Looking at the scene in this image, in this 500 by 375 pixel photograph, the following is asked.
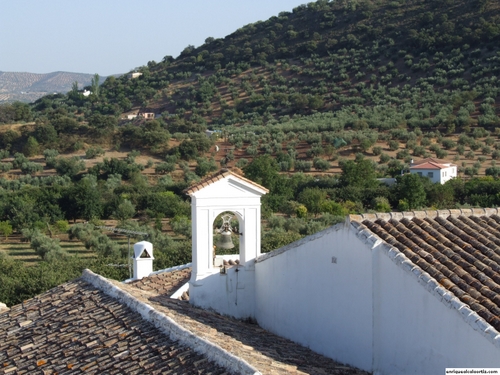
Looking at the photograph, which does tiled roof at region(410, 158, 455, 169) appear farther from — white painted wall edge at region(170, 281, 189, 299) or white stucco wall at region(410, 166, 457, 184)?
→ white painted wall edge at region(170, 281, 189, 299)

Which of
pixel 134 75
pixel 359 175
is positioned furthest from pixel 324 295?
pixel 134 75

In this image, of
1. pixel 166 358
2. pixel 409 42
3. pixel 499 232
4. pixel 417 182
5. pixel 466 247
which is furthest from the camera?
pixel 409 42

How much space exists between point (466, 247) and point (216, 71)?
213 feet

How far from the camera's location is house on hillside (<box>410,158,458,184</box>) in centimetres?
3512

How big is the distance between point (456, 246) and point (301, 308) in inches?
76.1

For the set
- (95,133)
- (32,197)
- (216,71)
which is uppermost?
(216,71)

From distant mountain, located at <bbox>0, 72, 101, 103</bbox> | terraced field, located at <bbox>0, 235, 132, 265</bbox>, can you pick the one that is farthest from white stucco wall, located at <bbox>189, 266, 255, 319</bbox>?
distant mountain, located at <bbox>0, 72, 101, 103</bbox>

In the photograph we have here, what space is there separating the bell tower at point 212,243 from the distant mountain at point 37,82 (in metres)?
136

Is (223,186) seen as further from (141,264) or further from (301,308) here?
(141,264)

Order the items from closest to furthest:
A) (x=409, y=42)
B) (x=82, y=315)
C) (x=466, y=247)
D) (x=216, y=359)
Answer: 1. (x=216, y=359)
2. (x=466, y=247)
3. (x=82, y=315)
4. (x=409, y=42)

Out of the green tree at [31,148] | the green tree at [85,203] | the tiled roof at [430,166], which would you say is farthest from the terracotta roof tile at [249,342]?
the green tree at [31,148]

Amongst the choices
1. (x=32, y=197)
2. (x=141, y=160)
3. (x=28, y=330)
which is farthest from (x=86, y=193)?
(x=28, y=330)

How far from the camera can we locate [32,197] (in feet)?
107

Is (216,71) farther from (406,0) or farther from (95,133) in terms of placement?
(95,133)
